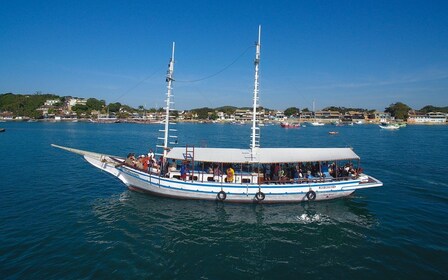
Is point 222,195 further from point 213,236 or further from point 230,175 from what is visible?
point 213,236

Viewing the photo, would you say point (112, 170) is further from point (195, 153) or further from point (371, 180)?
point (371, 180)

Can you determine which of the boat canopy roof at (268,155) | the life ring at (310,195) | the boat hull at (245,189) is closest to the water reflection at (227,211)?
the boat hull at (245,189)

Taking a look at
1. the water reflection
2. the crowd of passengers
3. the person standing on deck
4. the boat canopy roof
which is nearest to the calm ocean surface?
the water reflection

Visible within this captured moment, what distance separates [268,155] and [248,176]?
2661 millimetres

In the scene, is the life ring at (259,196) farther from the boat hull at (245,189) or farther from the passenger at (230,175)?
the passenger at (230,175)

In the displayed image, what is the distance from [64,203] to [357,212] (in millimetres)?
25012

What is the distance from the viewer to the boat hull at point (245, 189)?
24.5 m

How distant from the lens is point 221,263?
616 inches

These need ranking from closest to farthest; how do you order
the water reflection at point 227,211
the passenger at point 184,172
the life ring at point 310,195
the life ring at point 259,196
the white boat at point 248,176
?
1. the water reflection at point 227,211
2. the life ring at point 259,196
3. the white boat at point 248,176
4. the life ring at point 310,195
5. the passenger at point 184,172

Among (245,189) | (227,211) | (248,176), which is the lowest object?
(227,211)

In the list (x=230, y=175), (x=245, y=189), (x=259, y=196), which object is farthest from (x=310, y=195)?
(x=230, y=175)

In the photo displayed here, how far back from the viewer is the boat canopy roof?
24547 millimetres

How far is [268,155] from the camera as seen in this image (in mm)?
25672

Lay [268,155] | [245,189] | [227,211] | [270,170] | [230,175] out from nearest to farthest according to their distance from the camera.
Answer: [227,211] < [245,189] < [230,175] < [268,155] < [270,170]
